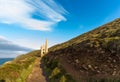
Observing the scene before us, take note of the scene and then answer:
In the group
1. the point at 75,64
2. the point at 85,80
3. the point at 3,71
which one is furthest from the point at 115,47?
the point at 3,71

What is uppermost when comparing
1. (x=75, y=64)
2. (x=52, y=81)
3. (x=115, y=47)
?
(x=115, y=47)

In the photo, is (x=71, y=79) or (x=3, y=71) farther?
(x=3, y=71)

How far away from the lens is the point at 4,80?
67.8 ft

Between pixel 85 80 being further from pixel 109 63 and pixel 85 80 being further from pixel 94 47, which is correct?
pixel 94 47

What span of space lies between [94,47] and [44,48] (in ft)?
166

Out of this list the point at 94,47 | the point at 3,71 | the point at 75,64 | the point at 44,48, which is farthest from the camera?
the point at 44,48

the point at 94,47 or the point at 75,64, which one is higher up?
the point at 94,47

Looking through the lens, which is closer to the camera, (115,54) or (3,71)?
(3,71)

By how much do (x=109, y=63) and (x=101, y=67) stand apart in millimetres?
1212

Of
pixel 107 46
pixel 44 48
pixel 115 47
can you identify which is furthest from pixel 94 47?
pixel 44 48

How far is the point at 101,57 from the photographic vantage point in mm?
28844

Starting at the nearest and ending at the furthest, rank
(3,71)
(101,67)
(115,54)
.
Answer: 1. (3,71)
2. (101,67)
3. (115,54)

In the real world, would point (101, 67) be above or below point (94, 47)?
below

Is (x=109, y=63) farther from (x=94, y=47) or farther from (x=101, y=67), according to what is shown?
(x=94, y=47)
